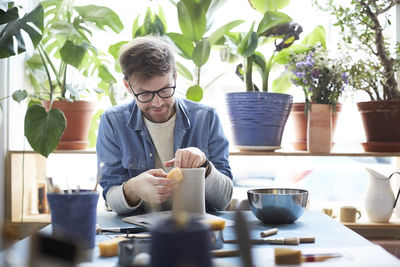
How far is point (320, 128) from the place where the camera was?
2.48 m

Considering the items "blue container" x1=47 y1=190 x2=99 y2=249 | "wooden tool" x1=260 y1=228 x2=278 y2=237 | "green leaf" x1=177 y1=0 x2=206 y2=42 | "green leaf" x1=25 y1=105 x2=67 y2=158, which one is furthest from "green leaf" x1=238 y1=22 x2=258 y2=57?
"blue container" x1=47 y1=190 x2=99 y2=249

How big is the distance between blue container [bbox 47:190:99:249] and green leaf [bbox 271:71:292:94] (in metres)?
1.78

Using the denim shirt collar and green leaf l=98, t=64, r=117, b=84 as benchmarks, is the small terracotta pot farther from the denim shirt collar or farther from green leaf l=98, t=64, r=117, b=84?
green leaf l=98, t=64, r=117, b=84

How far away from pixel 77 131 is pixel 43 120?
1.11 feet

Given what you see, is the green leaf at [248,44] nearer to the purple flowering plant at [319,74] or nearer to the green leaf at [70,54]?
the purple flowering plant at [319,74]

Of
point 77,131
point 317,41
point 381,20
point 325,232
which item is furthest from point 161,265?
point 381,20

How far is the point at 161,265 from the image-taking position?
1.98 ft

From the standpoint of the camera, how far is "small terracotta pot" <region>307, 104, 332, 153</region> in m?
2.46

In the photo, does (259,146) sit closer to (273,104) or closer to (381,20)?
(273,104)

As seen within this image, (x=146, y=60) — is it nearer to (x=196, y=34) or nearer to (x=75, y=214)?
(x=196, y=34)

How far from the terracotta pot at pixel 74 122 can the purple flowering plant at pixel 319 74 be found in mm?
1100

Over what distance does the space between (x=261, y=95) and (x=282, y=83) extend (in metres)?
0.34

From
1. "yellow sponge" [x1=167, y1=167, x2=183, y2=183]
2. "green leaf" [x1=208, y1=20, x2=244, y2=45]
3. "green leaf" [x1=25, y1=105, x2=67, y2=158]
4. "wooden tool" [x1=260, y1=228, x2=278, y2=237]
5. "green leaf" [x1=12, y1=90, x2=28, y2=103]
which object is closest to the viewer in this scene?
"wooden tool" [x1=260, y1=228, x2=278, y2=237]

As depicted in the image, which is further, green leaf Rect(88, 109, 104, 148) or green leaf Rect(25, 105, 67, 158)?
green leaf Rect(88, 109, 104, 148)
